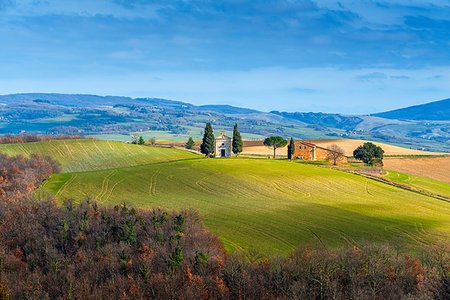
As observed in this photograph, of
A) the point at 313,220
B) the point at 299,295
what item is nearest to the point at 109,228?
the point at 299,295

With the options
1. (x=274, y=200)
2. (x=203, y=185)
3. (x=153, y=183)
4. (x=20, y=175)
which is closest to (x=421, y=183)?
(x=274, y=200)

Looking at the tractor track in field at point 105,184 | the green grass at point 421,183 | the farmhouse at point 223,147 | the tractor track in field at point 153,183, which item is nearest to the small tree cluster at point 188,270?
the tractor track in field at point 105,184

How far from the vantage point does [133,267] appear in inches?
1453

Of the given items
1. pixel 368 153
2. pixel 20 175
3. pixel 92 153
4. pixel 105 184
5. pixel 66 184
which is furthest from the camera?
pixel 92 153

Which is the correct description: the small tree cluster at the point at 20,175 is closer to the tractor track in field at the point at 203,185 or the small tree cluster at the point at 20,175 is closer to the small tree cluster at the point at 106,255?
the small tree cluster at the point at 106,255

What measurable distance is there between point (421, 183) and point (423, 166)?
31.0 meters

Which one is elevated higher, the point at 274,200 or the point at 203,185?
the point at 203,185

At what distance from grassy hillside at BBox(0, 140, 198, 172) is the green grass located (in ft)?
241

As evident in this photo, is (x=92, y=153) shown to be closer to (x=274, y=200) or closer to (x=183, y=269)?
(x=274, y=200)

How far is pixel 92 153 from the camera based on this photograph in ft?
426

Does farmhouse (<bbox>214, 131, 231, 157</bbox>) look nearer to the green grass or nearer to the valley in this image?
the valley

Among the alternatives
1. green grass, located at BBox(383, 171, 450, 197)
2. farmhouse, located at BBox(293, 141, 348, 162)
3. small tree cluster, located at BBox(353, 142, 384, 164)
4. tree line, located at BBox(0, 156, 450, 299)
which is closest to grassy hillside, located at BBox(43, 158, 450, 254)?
tree line, located at BBox(0, 156, 450, 299)

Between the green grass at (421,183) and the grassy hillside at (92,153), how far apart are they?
73500 millimetres

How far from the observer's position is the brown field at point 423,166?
113 meters
